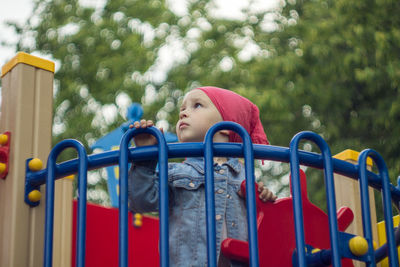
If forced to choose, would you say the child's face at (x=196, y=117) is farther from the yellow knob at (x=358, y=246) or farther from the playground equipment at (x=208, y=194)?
the yellow knob at (x=358, y=246)

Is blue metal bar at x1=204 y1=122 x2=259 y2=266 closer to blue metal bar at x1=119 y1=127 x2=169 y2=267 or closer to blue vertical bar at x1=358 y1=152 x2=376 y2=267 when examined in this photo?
blue metal bar at x1=119 y1=127 x2=169 y2=267

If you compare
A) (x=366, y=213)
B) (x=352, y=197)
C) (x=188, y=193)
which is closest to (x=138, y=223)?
(x=352, y=197)

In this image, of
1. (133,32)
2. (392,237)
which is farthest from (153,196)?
(133,32)

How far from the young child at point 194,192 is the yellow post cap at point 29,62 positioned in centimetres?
61

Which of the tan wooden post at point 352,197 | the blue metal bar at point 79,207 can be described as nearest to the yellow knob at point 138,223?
the tan wooden post at point 352,197

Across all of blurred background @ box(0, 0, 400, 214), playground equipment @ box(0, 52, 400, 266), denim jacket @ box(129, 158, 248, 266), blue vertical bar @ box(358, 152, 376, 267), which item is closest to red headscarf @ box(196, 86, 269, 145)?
denim jacket @ box(129, 158, 248, 266)

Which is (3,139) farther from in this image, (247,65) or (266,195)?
(247,65)

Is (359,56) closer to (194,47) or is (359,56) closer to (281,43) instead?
(281,43)

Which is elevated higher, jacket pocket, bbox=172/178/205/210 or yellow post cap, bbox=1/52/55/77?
yellow post cap, bbox=1/52/55/77

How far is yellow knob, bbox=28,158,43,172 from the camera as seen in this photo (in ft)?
7.71

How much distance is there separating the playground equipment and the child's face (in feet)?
1.67

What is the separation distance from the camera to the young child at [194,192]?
2.23 m

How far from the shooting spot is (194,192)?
93.0 inches

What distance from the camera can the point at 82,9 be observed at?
41.3ft
